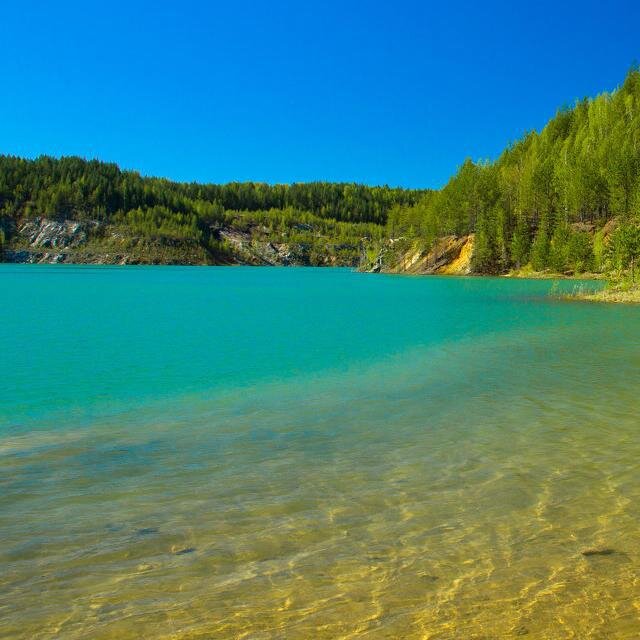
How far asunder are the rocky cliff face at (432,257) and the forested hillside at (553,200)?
194 centimetres

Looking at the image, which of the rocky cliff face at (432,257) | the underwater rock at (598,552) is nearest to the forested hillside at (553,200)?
the rocky cliff face at (432,257)

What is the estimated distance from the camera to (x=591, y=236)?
369 ft

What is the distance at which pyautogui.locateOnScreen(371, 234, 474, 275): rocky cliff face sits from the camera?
132 meters

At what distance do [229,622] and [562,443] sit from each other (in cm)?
784

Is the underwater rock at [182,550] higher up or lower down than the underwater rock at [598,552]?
higher up

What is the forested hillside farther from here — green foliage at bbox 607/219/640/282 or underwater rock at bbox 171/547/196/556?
underwater rock at bbox 171/547/196/556

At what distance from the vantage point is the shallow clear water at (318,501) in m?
5.25

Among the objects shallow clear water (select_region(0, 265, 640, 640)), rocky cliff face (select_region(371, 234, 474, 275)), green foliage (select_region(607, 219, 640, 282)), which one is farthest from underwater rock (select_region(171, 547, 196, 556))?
rocky cliff face (select_region(371, 234, 474, 275))

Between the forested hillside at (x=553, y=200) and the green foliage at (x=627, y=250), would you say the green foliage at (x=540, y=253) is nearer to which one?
the forested hillside at (x=553, y=200)

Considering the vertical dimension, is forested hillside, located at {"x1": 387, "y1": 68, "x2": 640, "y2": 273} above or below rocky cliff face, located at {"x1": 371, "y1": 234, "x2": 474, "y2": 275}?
above

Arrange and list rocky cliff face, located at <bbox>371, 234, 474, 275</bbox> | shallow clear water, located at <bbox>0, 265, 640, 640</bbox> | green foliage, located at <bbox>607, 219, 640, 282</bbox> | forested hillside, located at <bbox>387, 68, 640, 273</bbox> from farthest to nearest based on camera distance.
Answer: rocky cliff face, located at <bbox>371, 234, 474, 275</bbox> < forested hillside, located at <bbox>387, 68, 640, 273</bbox> < green foliage, located at <bbox>607, 219, 640, 282</bbox> < shallow clear water, located at <bbox>0, 265, 640, 640</bbox>

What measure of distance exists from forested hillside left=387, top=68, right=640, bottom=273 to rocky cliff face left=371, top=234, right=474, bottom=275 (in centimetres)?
194

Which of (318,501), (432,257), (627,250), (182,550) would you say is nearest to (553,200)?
(432,257)

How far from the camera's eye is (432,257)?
141m
